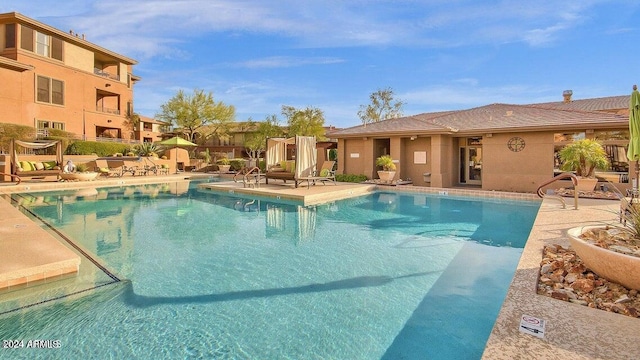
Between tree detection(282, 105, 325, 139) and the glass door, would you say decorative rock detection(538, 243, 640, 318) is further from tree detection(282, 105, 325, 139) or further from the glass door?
tree detection(282, 105, 325, 139)

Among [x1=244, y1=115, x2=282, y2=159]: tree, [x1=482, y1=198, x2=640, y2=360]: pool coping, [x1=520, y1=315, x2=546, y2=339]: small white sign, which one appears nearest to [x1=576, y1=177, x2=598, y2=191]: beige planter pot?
[x1=482, y1=198, x2=640, y2=360]: pool coping

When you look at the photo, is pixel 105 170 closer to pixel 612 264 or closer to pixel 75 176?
pixel 75 176

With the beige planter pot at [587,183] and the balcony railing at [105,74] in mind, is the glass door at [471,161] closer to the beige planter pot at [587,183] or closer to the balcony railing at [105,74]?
the beige planter pot at [587,183]

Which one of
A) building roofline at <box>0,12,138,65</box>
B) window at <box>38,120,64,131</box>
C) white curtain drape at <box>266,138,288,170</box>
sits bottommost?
white curtain drape at <box>266,138,288,170</box>

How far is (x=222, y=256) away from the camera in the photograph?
19.0 feet

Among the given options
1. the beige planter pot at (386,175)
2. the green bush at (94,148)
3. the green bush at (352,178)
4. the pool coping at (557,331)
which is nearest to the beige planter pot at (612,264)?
the pool coping at (557,331)

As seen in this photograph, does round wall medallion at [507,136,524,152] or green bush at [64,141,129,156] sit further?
green bush at [64,141,129,156]

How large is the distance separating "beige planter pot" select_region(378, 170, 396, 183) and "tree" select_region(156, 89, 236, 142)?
84.9ft

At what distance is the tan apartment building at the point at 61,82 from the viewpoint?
23.5m

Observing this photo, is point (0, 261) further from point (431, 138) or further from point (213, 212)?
point (431, 138)

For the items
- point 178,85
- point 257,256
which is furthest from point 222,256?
point 178,85

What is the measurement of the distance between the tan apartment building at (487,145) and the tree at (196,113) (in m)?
22.7

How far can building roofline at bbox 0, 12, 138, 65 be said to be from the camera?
2378 cm

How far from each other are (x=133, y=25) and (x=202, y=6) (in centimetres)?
404
